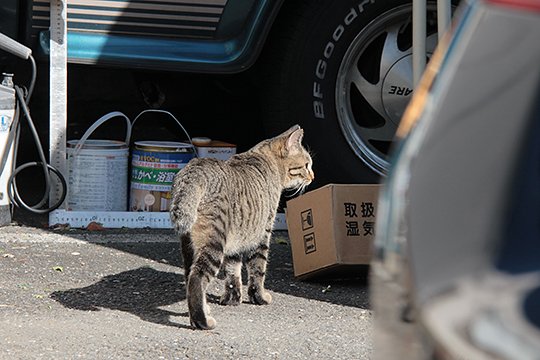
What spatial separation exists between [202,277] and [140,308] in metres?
0.41

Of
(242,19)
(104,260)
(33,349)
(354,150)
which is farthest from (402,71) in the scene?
(33,349)

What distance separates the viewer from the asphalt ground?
181 inches

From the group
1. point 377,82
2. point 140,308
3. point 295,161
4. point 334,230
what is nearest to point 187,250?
point 140,308

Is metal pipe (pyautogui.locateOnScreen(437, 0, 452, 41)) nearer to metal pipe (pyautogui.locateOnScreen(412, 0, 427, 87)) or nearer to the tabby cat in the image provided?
metal pipe (pyautogui.locateOnScreen(412, 0, 427, 87))

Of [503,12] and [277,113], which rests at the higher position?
[503,12]

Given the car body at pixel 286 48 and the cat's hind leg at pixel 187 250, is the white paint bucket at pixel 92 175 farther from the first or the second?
the cat's hind leg at pixel 187 250

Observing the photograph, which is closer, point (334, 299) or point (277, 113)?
point (334, 299)

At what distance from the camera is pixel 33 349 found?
4.48 meters

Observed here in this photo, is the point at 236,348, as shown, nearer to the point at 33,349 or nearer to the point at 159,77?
the point at 33,349

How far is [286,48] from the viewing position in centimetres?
639

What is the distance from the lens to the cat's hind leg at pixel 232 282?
5.33 meters

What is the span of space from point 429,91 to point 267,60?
4336 millimetres

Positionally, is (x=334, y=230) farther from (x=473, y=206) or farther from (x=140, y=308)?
(x=473, y=206)

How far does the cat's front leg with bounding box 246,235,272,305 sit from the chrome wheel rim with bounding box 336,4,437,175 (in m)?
1.25
